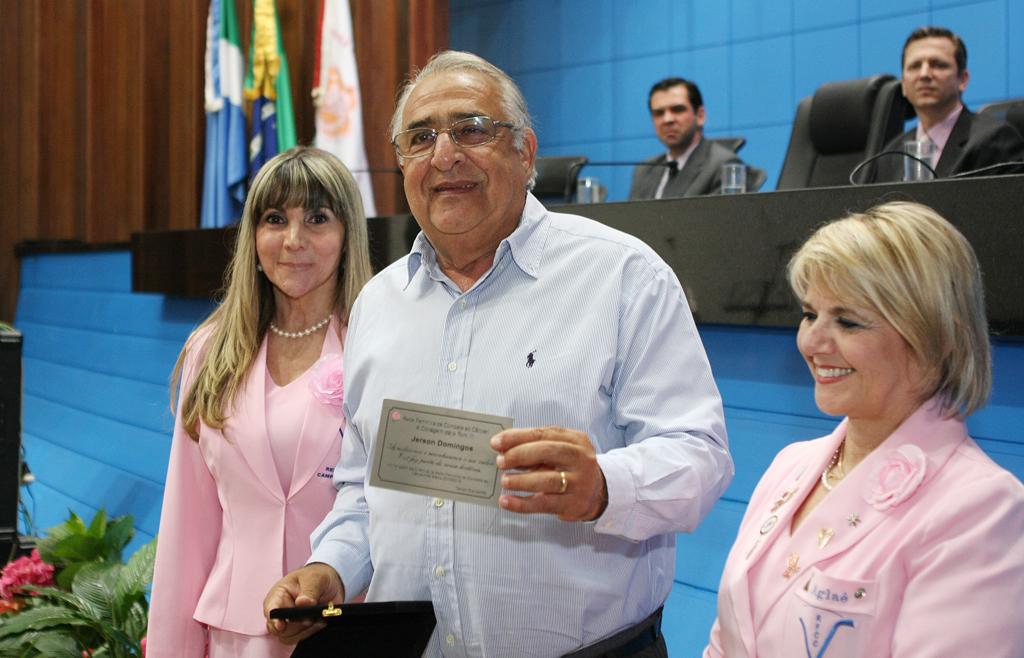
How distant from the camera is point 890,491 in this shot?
1.35 meters

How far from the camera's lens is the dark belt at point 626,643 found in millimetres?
1439

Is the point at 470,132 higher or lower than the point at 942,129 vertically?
lower

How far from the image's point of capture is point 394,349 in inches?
64.1

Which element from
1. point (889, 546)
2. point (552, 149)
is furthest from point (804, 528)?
point (552, 149)

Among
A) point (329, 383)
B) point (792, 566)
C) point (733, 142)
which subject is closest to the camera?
point (792, 566)

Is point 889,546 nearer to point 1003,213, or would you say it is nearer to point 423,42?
point 1003,213

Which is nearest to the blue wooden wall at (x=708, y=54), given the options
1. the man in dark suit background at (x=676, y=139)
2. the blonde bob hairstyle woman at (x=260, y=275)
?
the man in dark suit background at (x=676, y=139)

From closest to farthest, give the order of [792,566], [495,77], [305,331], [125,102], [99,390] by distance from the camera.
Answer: [792,566], [495,77], [305,331], [99,390], [125,102]

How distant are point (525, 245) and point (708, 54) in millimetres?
5827

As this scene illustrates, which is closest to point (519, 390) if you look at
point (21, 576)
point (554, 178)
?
point (21, 576)

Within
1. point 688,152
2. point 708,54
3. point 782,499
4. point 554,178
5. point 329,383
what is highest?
point 708,54

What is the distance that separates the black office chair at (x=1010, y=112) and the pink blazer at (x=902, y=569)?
2644 millimetres

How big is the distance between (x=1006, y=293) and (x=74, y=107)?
7.32 m

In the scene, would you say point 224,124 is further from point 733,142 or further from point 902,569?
point 902,569
